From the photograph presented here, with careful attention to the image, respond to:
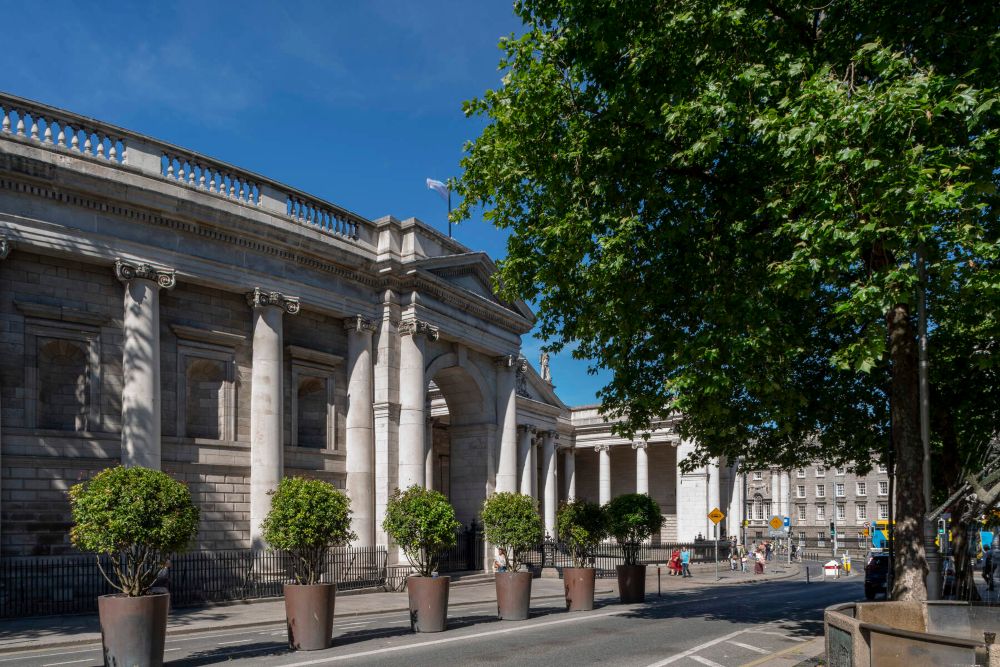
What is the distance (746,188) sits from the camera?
47.4ft

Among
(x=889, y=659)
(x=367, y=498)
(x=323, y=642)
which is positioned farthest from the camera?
(x=367, y=498)

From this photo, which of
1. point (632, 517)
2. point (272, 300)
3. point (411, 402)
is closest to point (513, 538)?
point (632, 517)

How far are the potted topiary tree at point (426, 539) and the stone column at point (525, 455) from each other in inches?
1213

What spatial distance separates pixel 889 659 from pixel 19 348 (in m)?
19.2

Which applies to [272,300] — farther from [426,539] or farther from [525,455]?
[525,455]

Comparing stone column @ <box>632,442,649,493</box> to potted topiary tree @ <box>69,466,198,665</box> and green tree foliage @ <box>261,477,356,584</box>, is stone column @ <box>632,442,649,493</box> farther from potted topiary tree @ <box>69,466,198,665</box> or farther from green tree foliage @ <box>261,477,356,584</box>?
potted topiary tree @ <box>69,466,198,665</box>

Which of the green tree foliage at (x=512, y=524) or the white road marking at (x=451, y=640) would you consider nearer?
the white road marking at (x=451, y=640)

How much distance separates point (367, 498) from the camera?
2791 cm

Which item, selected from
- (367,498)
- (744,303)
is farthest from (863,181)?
(367,498)

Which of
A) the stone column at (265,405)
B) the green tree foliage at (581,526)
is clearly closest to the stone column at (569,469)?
the stone column at (265,405)

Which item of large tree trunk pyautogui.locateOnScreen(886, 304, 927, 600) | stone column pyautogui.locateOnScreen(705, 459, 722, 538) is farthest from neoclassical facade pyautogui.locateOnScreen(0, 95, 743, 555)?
stone column pyautogui.locateOnScreen(705, 459, 722, 538)

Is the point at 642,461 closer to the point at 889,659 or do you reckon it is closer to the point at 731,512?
the point at 731,512

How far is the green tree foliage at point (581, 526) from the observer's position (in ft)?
70.0

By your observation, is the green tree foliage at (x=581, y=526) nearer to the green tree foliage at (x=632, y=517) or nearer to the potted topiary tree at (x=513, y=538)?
the green tree foliage at (x=632, y=517)
